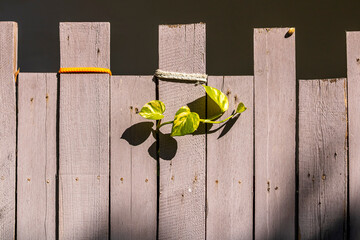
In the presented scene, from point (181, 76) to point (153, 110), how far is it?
6.6 inches

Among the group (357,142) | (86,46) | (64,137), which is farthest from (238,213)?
(86,46)

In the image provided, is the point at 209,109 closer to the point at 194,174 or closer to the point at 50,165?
the point at 194,174

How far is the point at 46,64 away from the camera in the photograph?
346 centimetres

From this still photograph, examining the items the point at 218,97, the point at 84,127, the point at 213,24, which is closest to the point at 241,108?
the point at 218,97

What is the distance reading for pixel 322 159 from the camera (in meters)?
1.25

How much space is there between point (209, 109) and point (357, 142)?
57 centimetres

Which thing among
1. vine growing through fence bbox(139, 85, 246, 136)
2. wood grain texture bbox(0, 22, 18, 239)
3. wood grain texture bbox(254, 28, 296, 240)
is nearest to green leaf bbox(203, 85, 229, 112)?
vine growing through fence bbox(139, 85, 246, 136)

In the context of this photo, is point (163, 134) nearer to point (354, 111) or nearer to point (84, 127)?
point (84, 127)

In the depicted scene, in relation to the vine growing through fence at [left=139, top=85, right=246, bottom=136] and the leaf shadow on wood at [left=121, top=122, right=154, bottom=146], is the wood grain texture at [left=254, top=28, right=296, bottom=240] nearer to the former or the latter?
the vine growing through fence at [left=139, top=85, right=246, bottom=136]

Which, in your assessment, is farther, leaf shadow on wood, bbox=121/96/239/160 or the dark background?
the dark background

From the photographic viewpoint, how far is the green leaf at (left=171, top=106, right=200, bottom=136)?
116cm

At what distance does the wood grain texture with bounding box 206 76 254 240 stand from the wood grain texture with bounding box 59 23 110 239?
1.31 ft

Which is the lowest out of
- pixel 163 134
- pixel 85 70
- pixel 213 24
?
pixel 163 134

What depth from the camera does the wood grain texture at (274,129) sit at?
4.04 feet
